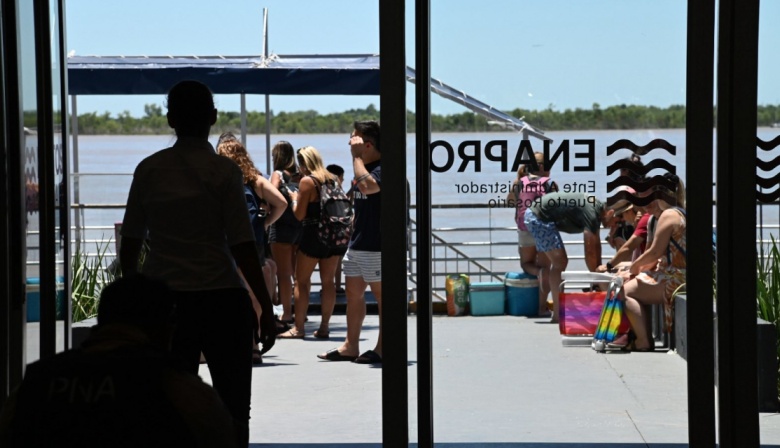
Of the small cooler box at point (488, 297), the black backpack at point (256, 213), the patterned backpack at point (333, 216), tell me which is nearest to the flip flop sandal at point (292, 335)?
the patterned backpack at point (333, 216)

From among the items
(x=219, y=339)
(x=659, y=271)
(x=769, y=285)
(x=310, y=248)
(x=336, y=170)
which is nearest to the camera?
(x=219, y=339)

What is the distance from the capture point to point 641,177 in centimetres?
Answer: 471

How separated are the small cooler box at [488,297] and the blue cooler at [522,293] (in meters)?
0.04

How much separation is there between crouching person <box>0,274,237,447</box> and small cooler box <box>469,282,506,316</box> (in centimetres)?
246

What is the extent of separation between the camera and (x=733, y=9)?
14.8ft

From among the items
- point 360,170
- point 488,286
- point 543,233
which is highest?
point 360,170

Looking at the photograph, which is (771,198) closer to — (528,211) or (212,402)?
(528,211)

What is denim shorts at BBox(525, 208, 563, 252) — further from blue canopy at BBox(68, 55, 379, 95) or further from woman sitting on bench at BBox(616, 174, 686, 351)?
blue canopy at BBox(68, 55, 379, 95)

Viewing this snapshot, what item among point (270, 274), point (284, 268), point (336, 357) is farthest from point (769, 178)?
point (284, 268)

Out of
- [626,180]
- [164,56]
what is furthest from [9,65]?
[626,180]

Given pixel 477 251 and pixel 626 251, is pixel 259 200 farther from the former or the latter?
pixel 626 251

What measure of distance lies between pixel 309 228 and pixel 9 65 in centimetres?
388

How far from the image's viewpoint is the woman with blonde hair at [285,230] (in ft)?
28.1

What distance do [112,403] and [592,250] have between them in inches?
110
